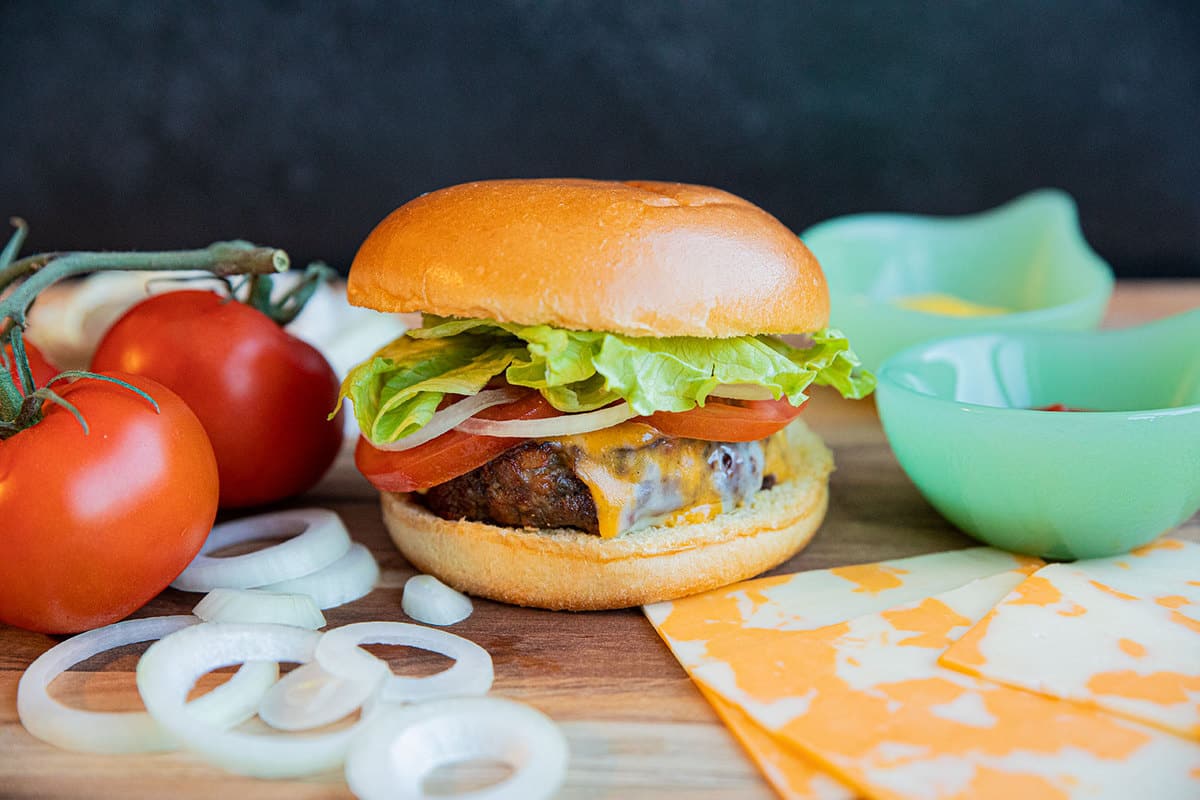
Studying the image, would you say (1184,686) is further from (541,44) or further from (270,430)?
(541,44)

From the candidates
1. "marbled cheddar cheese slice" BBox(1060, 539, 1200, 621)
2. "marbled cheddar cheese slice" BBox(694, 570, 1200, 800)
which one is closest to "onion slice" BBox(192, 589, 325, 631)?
"marbled cheddar cheese slice" BBox(694, 570, 1200, 800)

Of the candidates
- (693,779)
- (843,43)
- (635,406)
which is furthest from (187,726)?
(843,43)

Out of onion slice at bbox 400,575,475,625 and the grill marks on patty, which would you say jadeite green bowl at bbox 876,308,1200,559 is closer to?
the grill marks on patty

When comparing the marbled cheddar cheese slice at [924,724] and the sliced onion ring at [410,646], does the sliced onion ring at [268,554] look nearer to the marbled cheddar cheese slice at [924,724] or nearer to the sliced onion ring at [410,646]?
the sliced onion ring at [410,646]

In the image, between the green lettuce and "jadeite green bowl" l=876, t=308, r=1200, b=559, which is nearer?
the green lettuce

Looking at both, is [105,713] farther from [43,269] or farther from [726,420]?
[726,420]

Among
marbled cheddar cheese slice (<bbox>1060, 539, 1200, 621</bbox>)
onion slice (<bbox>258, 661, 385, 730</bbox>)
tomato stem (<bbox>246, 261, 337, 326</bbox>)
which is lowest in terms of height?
marbled cheddar cheese slice (<bbox>1060, 539, 1200, 621</bbox>)

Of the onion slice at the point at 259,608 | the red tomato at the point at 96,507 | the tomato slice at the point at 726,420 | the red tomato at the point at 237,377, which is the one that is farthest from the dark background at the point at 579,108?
the onion slice at the point at 259,608

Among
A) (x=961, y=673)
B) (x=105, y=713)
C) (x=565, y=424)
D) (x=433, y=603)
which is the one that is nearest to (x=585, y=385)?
(x=565, y=424)
